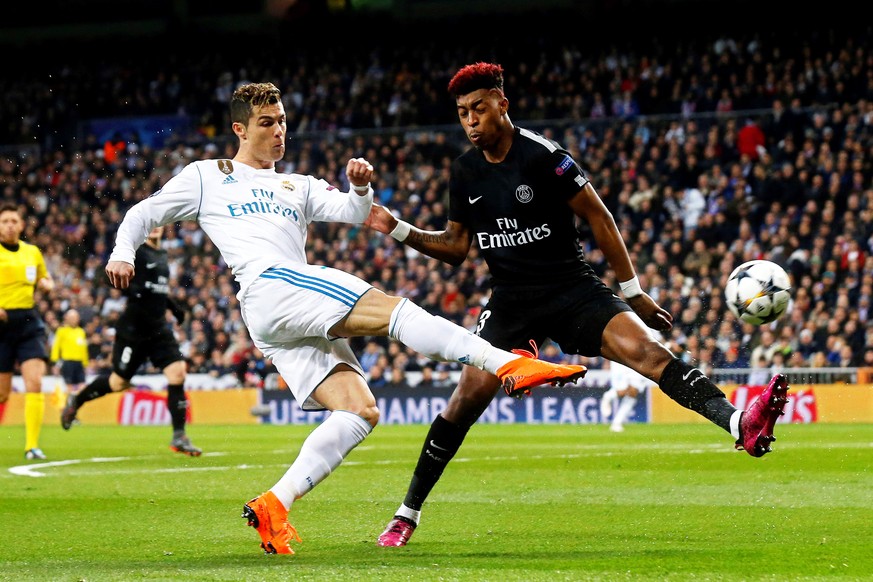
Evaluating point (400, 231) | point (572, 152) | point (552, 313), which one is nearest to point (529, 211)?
point (552, 313)

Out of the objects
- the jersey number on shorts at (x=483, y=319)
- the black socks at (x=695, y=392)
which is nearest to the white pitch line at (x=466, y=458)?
the jersey number on shorts at (x=483, y=319)

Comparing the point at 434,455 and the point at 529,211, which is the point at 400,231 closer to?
the point at 529,211

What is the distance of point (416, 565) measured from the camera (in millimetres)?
5281

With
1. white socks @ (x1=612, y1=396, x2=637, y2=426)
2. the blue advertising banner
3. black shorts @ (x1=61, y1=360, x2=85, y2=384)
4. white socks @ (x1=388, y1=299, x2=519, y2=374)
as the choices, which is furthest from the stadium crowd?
white socks @ (x1=388, y1=299, x2=519, y2=374)

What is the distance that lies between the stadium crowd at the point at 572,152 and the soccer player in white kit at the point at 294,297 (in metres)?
13.9

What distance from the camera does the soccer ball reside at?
704 centimetres

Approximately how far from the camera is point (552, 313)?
6312 millimetres

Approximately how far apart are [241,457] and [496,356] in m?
7.96

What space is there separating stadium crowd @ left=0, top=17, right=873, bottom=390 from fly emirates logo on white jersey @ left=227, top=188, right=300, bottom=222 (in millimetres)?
13973

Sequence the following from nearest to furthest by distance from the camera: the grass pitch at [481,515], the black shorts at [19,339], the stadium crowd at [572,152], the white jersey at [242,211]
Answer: the grass pitch at [481,515] → the white jersey at [242,211] → the black shorts at [19,339] → the stadium crowd at [572,152]

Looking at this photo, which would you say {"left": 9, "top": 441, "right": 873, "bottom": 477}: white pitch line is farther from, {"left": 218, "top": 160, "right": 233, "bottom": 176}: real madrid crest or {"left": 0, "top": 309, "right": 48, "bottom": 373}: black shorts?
{"left": 218, "top": 160, "right": 233, "bottom": 176}: real madrid crest

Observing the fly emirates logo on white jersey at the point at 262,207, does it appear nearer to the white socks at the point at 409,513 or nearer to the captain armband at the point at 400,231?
the captain armband at the point at 400,231

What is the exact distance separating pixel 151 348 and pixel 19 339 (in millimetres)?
1270

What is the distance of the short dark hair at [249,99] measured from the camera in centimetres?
618
